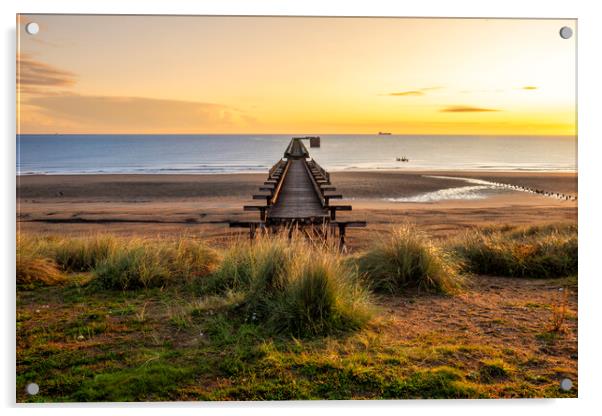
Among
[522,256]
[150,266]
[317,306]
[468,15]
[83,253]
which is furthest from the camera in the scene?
[83,253]

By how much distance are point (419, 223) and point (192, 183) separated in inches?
480

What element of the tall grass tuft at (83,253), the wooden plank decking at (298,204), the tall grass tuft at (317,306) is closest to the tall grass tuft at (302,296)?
the tall grass tuft at (317,306)

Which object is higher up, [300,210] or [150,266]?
[300,210]

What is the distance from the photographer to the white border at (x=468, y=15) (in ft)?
15.2

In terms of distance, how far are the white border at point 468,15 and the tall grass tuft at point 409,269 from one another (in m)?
1.32

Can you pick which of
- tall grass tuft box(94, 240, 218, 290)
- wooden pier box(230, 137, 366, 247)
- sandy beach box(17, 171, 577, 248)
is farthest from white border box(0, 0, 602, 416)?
sandy beach box(17, 171, 577, 248)

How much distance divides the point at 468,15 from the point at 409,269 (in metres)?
2.55

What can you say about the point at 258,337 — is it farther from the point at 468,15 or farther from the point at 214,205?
the point at 214,205

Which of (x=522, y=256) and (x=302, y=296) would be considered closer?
(x=302, y=296)

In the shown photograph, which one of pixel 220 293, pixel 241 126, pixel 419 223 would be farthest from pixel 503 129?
pixel 419 223

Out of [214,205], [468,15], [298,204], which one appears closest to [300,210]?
[298,204]

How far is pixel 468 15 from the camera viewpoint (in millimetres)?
4910

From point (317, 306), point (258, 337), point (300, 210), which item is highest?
point (300, 210)

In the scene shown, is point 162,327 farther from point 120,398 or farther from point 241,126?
point 241,126
